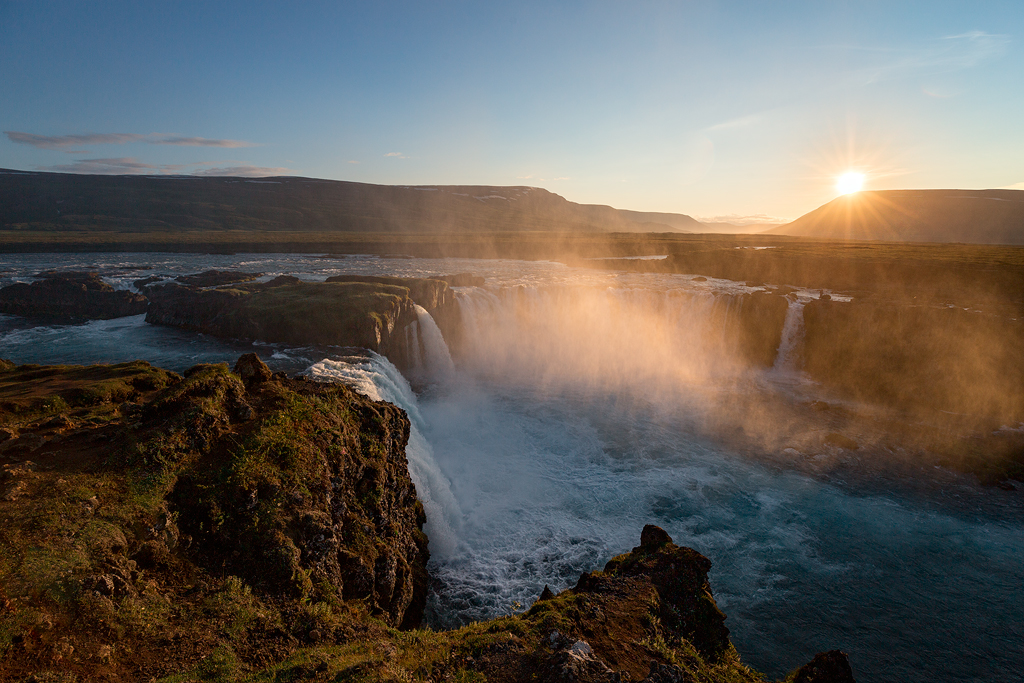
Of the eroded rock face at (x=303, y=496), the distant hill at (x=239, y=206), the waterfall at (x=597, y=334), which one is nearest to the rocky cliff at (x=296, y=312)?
the waterfall at (x=597, y=334)

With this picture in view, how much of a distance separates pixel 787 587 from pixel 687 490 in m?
5.65

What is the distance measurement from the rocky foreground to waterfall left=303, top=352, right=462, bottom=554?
3.73 metres

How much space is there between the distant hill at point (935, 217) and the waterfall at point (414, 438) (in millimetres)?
134848

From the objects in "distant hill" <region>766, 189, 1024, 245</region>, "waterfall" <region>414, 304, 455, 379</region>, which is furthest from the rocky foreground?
"distant hill" <region>766, 189, 1024, 245</region>

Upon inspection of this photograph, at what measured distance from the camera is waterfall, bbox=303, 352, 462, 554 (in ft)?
53.2

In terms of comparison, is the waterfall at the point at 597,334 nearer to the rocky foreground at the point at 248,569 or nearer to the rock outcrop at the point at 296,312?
the rock outcrop at the point at 296,312

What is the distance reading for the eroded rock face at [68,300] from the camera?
3409cm

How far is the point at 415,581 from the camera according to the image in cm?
1252

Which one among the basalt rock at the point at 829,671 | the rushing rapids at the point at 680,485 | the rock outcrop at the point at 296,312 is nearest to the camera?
the basalt rock at the point at 829,671

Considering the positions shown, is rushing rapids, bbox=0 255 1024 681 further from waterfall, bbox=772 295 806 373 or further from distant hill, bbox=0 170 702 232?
distant hill, bbox=0 170 702 232

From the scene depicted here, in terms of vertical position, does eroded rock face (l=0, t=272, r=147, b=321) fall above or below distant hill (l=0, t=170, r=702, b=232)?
below

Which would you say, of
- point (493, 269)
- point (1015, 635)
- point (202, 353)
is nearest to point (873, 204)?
point (493, 269)

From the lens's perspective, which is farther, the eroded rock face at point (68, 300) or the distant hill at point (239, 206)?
the distant hill at point (239, 206)

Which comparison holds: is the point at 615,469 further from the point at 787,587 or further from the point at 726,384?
the point at 726,384
